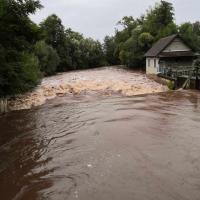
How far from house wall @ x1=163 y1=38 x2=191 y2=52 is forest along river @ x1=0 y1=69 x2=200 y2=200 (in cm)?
2427

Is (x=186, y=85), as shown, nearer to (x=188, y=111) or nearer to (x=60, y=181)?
(x=188, y=111)

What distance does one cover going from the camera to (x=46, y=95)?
22.0 m

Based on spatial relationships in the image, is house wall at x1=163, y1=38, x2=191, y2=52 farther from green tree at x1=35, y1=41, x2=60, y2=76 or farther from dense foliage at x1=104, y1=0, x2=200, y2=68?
green tree at x1=35, y1=41, x2=60, y2=76


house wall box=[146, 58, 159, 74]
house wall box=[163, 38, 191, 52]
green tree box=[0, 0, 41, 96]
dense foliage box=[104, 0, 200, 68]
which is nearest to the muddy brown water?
green tree box=[0, 0, 41, 96]

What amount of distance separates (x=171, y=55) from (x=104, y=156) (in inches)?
Result: 1136

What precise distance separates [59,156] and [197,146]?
362 cm

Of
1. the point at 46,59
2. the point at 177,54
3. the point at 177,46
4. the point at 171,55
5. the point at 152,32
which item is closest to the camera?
the point at 171,55

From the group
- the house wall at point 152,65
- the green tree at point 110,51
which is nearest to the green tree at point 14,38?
the house wall at point 152,65

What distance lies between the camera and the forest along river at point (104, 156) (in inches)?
241

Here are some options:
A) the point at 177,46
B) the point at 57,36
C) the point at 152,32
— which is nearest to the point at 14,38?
the point at 177,46

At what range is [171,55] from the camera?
34844mm

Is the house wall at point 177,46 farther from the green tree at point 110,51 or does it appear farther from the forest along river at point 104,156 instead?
the green tree at point 110,51

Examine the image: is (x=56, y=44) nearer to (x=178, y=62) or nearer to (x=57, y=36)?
(x=57, y=36)

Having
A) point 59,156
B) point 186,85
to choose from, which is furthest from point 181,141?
point 186,85
